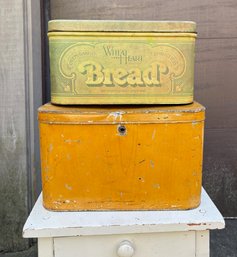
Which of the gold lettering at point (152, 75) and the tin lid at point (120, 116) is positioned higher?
the gold lettering at point (152, 75)

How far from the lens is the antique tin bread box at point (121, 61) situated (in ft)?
4.10

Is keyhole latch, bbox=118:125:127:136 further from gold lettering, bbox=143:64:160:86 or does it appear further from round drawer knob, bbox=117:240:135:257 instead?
round drawer knob, bbox=117:240:135:257

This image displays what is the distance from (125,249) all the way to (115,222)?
0.09 m

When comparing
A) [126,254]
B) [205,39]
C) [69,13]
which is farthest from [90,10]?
[126,254]

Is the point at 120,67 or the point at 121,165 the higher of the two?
the point at 120,67

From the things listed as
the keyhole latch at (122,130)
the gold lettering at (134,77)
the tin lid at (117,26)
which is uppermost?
the tin lid at (117,26)

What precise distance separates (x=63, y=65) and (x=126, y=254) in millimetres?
663

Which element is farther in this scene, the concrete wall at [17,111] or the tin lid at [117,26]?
the concrete wall at [17,111]

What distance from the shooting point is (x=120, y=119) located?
1.26 metres

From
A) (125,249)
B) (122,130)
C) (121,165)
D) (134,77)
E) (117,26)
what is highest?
(117,26)

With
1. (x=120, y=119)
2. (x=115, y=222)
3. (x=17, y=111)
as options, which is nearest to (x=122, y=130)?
(x=120, y=119)

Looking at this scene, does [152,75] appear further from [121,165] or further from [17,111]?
[17,111]

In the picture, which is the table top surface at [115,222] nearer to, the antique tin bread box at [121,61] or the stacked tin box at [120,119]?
the stacked tin box at [120,119]

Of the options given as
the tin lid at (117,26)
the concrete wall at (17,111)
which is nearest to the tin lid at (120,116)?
the tin lid at (117,26)
